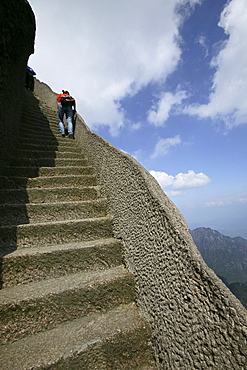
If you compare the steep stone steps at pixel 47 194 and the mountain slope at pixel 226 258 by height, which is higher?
the steep stone steps at pixel 47 194

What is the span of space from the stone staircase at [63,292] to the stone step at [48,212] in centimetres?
1

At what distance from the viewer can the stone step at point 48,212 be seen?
7.31ft

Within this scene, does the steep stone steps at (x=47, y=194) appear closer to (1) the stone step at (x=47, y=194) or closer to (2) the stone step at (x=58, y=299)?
(1) the stone step at (x=47, y=194)

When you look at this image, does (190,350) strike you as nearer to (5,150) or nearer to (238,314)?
(238,314)

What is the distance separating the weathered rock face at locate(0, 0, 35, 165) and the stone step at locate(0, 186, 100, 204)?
67 cm

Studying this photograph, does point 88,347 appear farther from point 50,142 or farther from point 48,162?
point 50,142

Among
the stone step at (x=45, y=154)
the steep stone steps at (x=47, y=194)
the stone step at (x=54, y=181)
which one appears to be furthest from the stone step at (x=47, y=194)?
the stone step at (x=45, y=154)

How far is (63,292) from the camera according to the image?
58.8 inches

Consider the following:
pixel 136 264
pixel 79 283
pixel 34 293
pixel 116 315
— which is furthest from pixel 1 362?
pixel 136 264

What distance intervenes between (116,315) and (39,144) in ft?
12.2

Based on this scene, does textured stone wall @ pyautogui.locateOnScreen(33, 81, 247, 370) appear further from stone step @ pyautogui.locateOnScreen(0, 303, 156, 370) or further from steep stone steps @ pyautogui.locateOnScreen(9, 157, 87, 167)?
steep stone steps @ pyautogui.locateOnScreen(9, 157, 87, 167)

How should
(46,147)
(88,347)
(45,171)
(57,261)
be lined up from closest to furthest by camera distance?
(88,347), (57,261), (45,171), (46,147)

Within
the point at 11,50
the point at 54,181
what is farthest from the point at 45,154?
the point at 11,50

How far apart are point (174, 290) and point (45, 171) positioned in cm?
284
